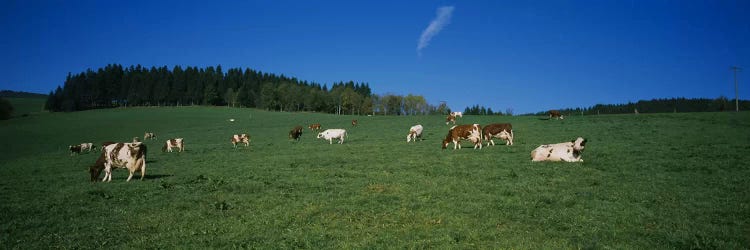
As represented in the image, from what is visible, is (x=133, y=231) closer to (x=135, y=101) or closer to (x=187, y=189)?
(x=187, y=189)

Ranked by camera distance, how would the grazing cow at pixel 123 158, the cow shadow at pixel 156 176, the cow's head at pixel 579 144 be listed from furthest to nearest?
the cow's head at pixel 579 144, the cow shadow at pixel 156 176, the grazing cow at pixel 123 158

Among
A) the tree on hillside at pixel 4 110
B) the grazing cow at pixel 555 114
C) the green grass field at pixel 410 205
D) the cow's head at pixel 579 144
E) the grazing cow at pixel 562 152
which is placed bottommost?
the green grass field at pixel 410 205

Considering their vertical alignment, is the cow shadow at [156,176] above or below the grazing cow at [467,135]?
below

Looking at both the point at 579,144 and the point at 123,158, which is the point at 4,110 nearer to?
the point at 123,158

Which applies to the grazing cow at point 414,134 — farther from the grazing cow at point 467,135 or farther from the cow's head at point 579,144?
the cow's head at point 579,144

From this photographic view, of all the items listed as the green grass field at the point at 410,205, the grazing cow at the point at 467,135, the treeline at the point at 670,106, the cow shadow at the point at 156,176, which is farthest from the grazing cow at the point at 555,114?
the treeline at the point at 670,106

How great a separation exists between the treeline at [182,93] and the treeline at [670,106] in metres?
69.7

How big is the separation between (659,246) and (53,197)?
54.6 ft

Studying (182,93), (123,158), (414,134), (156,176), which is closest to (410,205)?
(123,158)

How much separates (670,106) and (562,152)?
427 feet

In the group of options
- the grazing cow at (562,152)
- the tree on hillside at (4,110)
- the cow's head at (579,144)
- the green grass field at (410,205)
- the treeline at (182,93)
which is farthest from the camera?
the treeline at (182,93)

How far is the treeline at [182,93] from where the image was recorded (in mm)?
119000

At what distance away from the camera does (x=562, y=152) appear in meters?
19.0

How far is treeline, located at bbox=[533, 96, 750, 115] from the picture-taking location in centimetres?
10869
